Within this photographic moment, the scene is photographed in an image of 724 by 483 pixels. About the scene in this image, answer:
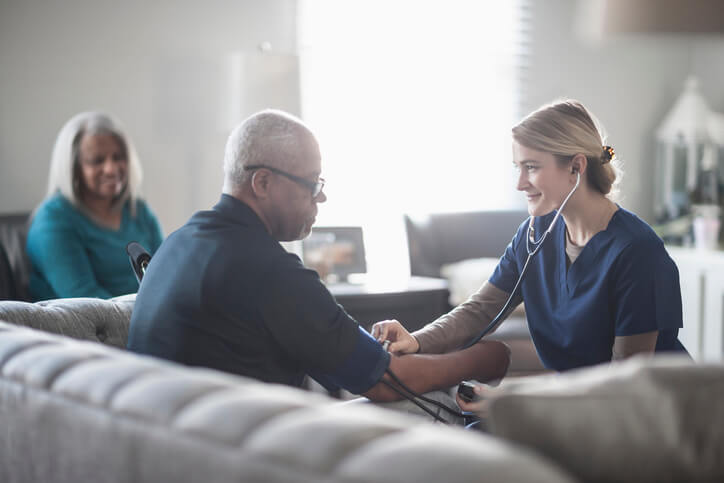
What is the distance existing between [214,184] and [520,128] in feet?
7.37

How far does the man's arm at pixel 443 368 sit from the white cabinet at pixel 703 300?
2590mm

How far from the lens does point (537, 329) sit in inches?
77.6

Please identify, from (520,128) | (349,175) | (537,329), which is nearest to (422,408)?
(537,329)

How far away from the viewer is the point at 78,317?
175cm

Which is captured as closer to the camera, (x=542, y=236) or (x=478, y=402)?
(x=478, y=402)

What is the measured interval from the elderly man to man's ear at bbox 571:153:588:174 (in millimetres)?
608

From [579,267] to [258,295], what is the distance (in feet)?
2.62

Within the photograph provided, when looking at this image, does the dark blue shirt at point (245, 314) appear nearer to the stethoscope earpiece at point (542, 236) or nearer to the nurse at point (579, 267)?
the nurse at point (579, 267)

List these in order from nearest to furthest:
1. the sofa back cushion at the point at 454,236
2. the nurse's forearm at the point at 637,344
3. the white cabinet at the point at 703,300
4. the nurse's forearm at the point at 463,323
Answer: the nurse's forearm at the point at 637,344 → the nurse's forearm at the point at 463,323 → the sofa back cushion at the point at 454,236 → the white cabinet at the point at 703,300

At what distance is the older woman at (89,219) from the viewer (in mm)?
2803

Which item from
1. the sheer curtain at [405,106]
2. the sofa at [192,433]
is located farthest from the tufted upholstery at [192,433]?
the sheer curtain at [405,106]

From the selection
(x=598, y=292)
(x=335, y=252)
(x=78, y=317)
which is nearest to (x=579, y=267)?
(x=598, y=292)

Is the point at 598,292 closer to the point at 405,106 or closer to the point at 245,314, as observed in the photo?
the point at 245,314

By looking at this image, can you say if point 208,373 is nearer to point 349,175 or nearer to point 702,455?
point 702,455
